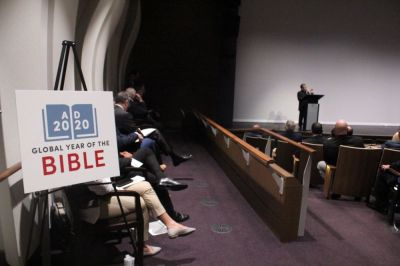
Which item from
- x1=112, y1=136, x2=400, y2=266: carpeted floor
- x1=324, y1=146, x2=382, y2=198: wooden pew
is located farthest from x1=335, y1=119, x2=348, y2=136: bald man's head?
x1=112, y1=136, x2=400, y2=266: carpeted floor

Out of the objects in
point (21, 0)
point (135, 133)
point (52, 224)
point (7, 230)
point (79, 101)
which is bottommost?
point (52, 224)

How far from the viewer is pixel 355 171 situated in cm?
357

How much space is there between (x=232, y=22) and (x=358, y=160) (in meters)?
5.78

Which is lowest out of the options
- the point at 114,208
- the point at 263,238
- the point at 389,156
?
the point at 263,238

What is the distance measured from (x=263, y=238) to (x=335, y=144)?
68.9 inches

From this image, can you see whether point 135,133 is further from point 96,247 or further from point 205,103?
point 205,103

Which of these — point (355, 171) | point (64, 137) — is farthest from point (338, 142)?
point (64, 137)

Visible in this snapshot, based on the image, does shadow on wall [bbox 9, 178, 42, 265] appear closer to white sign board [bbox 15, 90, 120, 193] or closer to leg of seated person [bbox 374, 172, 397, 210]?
white sign board [bbox 15, 90, 120, 193]

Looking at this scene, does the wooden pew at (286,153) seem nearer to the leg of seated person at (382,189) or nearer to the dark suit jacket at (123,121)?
the leg of seated person at (382,189)

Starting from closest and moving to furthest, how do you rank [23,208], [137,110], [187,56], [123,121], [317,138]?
[23,208]
[123,121]
[317,138]
[137,110]
[187,56]

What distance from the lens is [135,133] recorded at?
3338 millimetres

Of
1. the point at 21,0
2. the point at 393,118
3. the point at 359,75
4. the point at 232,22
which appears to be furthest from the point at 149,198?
the point at 393,118

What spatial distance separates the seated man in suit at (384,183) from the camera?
3135mm

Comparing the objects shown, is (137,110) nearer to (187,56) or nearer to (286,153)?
(286,153)
